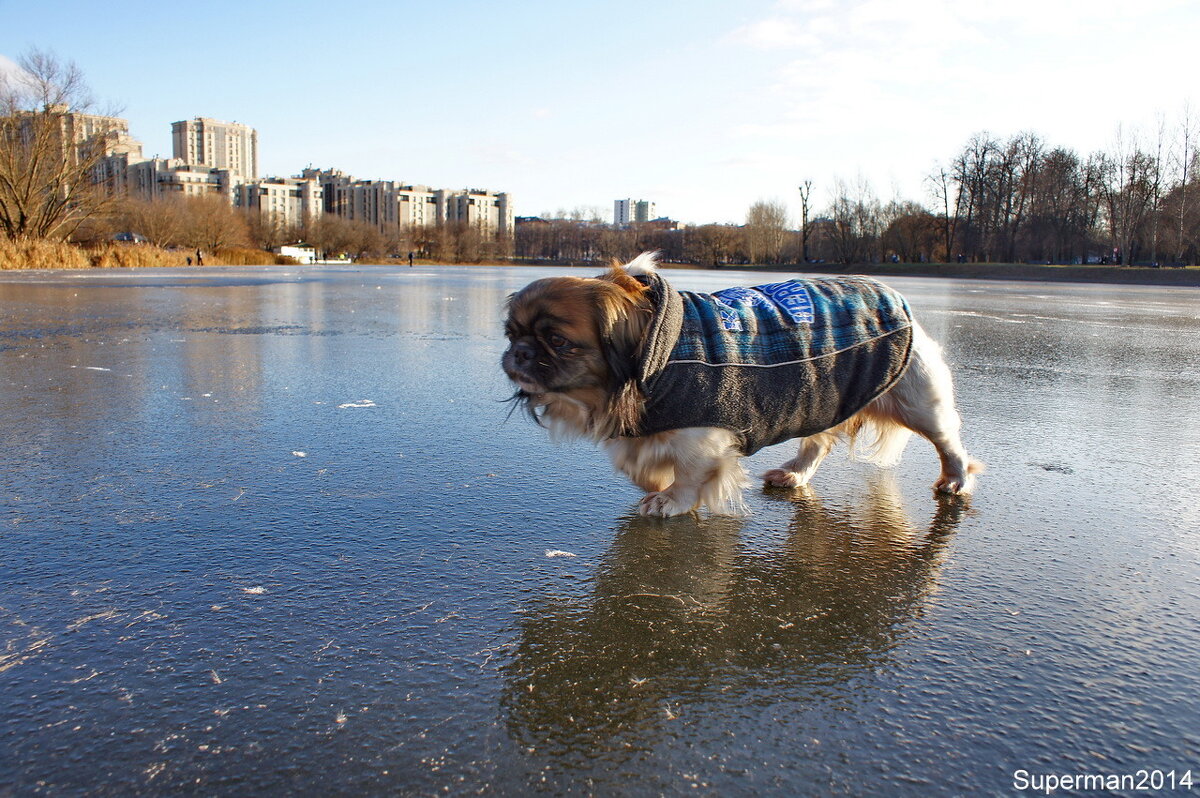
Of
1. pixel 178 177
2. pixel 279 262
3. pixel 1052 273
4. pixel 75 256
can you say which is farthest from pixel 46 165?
pixel 178 177

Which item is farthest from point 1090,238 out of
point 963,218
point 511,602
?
point 511,602

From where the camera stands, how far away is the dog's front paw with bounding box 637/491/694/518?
3.41m

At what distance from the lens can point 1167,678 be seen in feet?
6.73

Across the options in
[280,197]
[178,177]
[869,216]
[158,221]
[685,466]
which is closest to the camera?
[685,466]

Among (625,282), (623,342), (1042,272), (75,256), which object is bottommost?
(623,342)

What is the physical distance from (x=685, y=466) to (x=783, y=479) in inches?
35.3

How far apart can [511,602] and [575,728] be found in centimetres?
72

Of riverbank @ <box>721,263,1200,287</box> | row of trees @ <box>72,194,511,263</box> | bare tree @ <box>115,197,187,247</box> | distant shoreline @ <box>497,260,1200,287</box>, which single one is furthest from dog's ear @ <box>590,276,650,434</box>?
bare tree @ <box>115,197,187,247</box>

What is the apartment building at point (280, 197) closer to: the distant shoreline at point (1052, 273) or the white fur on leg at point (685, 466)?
the distant shoreline at point (1052, 273)

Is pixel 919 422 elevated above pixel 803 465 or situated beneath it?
elevated above

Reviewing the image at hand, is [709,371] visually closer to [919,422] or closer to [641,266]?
[641,266]

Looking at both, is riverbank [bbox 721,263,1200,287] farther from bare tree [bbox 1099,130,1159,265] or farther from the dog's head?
the dog's head

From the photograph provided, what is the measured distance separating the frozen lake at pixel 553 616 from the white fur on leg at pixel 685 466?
152mm

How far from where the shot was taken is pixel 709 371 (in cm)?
323
